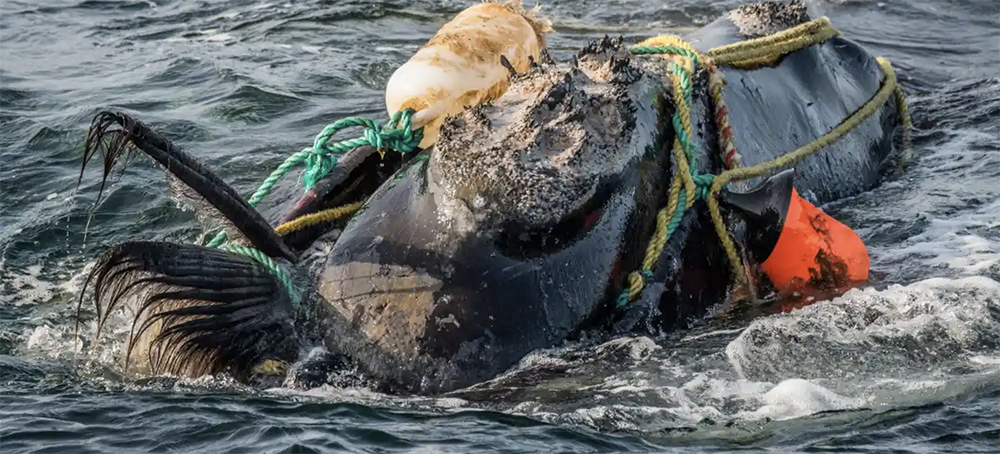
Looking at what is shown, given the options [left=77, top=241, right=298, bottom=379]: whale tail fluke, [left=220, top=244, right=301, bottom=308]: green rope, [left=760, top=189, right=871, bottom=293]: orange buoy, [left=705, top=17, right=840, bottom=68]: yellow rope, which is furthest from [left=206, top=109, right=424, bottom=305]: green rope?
[left=760, top=189, right=871, bottom=293]: orange buoy

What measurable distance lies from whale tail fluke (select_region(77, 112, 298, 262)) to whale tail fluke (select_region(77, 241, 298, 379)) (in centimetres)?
18

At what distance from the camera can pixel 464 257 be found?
4.24 meters

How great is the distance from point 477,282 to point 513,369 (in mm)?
314

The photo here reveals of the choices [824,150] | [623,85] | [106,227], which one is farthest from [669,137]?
[106,227]

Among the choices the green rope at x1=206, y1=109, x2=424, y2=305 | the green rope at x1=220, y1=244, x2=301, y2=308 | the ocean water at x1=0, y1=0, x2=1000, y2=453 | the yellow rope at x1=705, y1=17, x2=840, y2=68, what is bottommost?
the ocean water at x1=0, y1=0, x2=1000, y2=453

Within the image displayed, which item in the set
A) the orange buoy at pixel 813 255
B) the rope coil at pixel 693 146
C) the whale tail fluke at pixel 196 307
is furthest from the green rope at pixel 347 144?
the orange buoy at pixel 813 255

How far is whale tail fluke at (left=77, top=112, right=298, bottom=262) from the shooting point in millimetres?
3807

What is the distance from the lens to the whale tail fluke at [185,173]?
3807 mm

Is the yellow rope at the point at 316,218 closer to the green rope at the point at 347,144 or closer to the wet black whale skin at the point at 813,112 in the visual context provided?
the green rope at the point at 347,144

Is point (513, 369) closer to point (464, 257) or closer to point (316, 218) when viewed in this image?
point (464, 257)

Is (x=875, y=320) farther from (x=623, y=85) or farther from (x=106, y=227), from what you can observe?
(x=106, y=227)

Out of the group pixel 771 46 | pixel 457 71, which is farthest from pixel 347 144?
pixel 771 46

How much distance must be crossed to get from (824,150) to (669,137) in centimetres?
142

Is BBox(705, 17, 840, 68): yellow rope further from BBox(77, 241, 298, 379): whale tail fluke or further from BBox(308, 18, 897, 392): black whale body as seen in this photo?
BBox(77, 241, 298, 379): whale tail fluke
